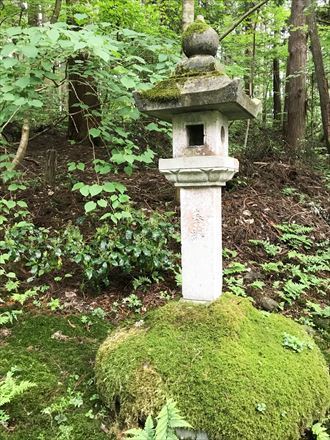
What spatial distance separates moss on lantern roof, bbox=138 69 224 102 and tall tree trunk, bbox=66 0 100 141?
1621 mm

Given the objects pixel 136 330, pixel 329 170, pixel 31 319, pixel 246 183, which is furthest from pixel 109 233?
pixel 329 170

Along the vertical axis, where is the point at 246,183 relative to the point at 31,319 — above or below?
above

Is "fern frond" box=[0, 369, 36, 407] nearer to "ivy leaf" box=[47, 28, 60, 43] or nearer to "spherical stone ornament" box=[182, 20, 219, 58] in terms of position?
"ivy leaf" box=[47, 28, 60, 43]

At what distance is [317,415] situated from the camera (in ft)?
8.83

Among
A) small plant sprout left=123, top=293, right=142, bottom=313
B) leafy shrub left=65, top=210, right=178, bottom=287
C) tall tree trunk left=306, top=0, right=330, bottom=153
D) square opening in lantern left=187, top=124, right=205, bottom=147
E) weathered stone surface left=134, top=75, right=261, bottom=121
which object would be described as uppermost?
tall tree trunk left=306, top=0, right=330, bottom=153

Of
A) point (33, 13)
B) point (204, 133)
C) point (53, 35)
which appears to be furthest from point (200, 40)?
point (33, 13)

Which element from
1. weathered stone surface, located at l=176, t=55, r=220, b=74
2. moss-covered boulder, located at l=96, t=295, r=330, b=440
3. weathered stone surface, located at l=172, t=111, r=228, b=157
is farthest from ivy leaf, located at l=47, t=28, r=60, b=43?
moss-covered boulder, located at l=96, t=295, r=330, b=440

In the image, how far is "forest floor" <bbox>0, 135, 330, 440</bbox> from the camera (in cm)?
274

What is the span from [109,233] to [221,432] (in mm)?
2797

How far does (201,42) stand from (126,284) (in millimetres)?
2918

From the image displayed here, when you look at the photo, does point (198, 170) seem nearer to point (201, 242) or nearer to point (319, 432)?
point (201, 242)

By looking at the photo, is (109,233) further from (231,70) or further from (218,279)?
(231,70)

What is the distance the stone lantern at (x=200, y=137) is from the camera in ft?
9.14

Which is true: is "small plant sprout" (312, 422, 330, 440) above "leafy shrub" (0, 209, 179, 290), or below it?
below
